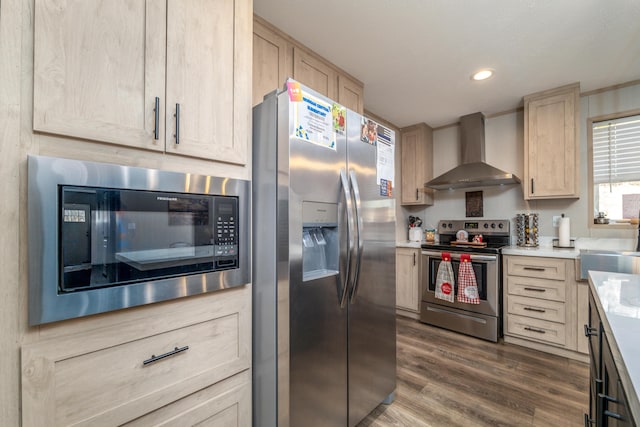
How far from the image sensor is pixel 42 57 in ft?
2.48

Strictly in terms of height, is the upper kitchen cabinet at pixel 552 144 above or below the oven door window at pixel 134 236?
above

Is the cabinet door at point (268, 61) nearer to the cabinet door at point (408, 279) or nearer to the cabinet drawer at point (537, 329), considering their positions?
the cabinet door at point (408, 279)

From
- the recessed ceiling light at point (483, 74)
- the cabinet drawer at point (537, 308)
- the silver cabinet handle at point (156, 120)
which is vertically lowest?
the cabinet drawer at point (537, 308)

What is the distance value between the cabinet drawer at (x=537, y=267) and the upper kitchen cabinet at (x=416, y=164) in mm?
1352

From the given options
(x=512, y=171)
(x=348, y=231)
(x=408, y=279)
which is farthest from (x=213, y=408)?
(x=512, y=171)

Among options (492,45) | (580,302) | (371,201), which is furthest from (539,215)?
(371,201)

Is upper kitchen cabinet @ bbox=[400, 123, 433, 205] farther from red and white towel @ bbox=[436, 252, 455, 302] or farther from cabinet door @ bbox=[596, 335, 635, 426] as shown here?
cabinet door @ bbox=[596, 335, 635, 426]

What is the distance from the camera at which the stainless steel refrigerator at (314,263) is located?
121 cm

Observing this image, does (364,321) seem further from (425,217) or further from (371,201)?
(425,217)

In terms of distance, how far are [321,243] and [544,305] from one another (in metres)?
2.48

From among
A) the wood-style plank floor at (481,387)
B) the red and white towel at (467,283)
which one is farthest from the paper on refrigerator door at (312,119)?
the red and white towel at (467,283)

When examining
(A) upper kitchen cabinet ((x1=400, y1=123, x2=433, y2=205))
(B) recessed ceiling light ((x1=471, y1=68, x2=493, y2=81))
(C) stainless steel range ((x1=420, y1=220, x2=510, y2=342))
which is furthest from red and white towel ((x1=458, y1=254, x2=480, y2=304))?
(B) recessed ceiling light ((x1=471, y1=68, x2=493, y2=81))

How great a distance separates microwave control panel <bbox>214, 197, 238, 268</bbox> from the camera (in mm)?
1122

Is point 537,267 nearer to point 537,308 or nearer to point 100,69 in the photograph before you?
point 537,308
